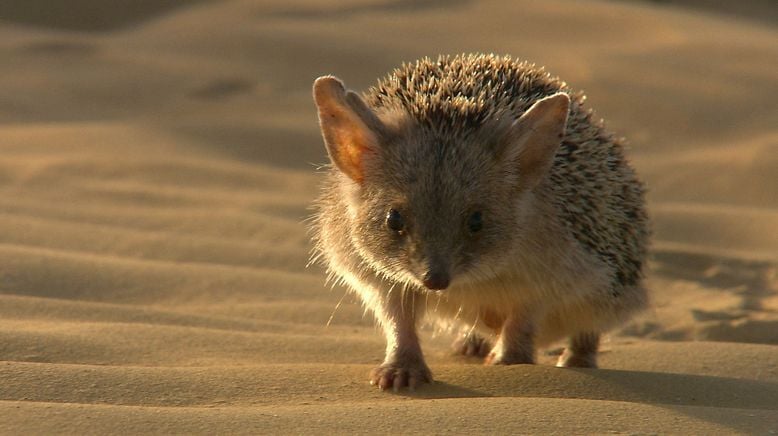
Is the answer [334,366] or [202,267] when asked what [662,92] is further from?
[334,366]

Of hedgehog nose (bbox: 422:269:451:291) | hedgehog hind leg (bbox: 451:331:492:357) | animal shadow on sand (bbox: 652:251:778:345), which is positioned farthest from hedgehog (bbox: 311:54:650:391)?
animal shadow on sand (bbox: 652:251:778:345)

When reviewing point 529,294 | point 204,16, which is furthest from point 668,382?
point 204,16

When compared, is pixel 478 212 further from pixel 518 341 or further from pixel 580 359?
pixel 580 359

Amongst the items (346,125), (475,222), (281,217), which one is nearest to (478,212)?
(475,222)

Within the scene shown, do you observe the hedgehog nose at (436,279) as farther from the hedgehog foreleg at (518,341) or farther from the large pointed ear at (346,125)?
the hedgehog foreleg at (518,341)

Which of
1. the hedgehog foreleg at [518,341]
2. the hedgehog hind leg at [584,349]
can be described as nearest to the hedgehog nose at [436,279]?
the hedgehog foreleg at [518,341]

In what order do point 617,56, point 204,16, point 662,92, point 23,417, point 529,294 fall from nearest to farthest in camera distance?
point 23,417, point 529,294, point 662,92, point 617,56, point 204,16

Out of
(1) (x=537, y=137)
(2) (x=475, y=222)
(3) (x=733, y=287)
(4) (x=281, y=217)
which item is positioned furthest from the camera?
(4) (x=281, y=217)
